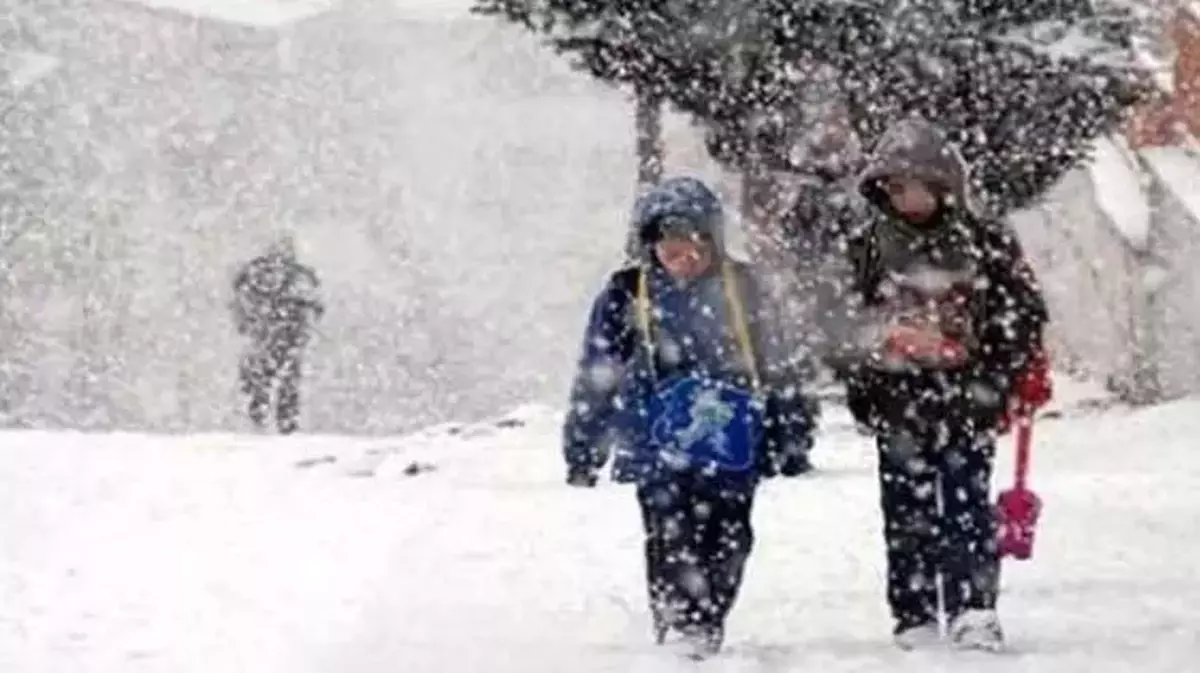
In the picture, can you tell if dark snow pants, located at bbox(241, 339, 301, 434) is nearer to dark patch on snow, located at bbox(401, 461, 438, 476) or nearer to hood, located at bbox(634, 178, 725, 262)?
dark patch on snow, located at bbox(401, 461, 438, 476)

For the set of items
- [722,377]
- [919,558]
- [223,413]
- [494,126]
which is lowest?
[223,413]

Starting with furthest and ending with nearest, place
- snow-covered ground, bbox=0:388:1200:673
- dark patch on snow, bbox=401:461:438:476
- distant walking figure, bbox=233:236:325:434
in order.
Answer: distant walking figure, bbox=233:236:325:434
dark patch on snow, bbox=401:461:438:476
snow-covered ground, bbox=0:388:1200:673

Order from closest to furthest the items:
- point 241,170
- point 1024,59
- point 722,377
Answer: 1. point 722,377
2. point 1024,59
3. point 241,170

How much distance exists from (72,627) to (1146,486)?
6011 millimetres

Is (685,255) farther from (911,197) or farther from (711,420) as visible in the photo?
(911,197)

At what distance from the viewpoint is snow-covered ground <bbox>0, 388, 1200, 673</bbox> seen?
7.69 meters

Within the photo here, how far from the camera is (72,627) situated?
28.6ft

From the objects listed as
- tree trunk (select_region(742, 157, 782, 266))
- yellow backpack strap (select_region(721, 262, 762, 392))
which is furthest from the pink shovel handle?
tree trunk (select_region(742, 157, 782, 266))

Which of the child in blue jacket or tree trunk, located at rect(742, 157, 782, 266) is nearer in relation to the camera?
the child in blue jacket

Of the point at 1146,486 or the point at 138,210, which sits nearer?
the point at 1146,486

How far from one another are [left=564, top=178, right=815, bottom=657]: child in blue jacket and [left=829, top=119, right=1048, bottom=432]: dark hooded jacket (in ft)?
0.66

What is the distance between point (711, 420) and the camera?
7199 mm

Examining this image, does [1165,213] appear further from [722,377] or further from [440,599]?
[722,377]

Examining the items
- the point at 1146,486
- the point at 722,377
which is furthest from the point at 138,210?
the point at 722,377
